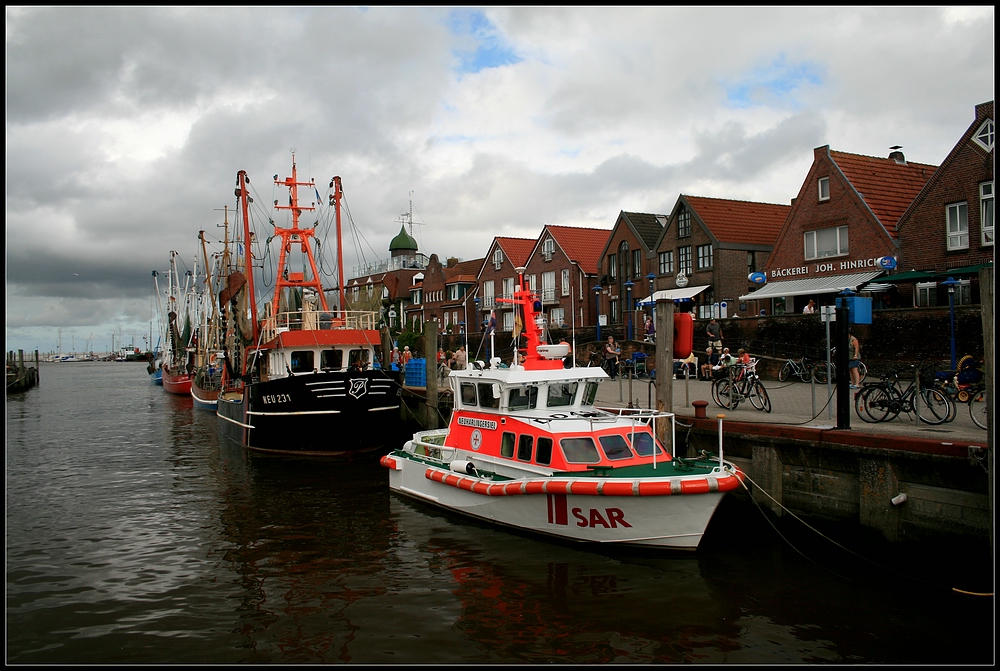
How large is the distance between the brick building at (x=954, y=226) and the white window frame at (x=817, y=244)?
2675mm

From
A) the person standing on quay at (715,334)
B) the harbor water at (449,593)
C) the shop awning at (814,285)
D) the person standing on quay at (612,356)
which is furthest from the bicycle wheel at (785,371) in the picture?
the harbor water at (449,593)

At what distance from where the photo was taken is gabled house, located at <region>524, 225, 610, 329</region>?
46.8 meters

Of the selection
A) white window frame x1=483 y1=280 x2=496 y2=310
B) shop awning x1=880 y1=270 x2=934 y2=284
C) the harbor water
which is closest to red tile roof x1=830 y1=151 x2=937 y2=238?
shop awning x1=880 y1=270 x2=934 y2=284

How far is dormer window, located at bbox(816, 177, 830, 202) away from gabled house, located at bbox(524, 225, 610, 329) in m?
18.2

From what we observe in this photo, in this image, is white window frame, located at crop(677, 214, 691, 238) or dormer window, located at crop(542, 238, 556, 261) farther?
dormer window, located at crop(542, 238, 556, 261)

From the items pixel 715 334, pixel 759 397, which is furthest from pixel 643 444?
pixel 715 334

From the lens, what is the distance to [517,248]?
55594 mm

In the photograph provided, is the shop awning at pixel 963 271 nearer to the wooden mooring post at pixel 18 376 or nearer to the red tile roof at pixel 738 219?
the red tile roof at pixel 738 219

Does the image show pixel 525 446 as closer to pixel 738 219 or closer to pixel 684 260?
→ pixel 684 260

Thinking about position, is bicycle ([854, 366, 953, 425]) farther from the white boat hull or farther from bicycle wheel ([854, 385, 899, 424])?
the white boat hull

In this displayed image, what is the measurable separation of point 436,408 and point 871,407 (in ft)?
42.7

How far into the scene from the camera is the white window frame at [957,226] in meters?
24.4

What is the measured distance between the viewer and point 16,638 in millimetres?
8805

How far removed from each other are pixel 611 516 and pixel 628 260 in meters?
32.8
